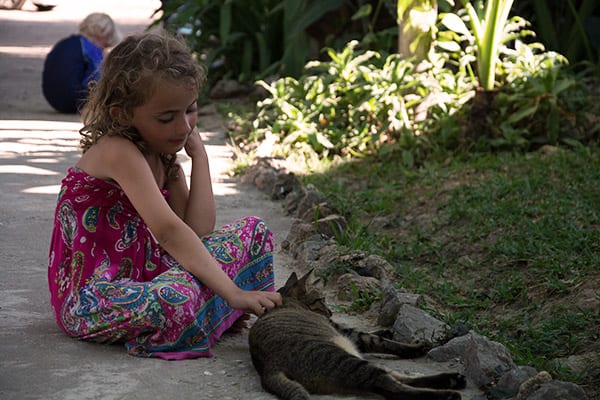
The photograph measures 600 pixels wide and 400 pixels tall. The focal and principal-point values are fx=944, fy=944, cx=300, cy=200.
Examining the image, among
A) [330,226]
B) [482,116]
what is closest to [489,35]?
[482,116]

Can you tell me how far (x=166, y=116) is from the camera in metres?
3.34

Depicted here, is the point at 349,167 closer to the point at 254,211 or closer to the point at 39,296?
the point at 254,211

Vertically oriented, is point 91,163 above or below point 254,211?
above

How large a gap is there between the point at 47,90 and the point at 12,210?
4.37 metres

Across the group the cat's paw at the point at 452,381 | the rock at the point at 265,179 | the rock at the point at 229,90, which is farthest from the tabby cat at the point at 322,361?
the rock at the point at 229,90

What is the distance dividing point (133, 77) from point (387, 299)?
1.28 metres

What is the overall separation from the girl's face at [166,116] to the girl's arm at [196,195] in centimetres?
34

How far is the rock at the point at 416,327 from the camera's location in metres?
3.38

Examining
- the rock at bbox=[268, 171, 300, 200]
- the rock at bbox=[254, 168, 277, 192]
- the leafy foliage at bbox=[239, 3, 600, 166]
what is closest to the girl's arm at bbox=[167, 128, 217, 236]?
the rock at bbox=[268, 171, 300, 200]

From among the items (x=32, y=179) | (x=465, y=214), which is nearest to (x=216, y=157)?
(x=32, y=179)

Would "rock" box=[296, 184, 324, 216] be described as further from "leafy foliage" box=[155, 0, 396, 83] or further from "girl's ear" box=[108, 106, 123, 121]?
"leafy foliage" box=[155, 0, 396, 83]

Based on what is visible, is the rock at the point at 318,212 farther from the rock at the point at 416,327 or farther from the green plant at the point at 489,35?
the green plant at the point at 489,35

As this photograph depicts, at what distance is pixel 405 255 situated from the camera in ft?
15.9

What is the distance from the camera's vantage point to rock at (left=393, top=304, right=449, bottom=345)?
338 cm
